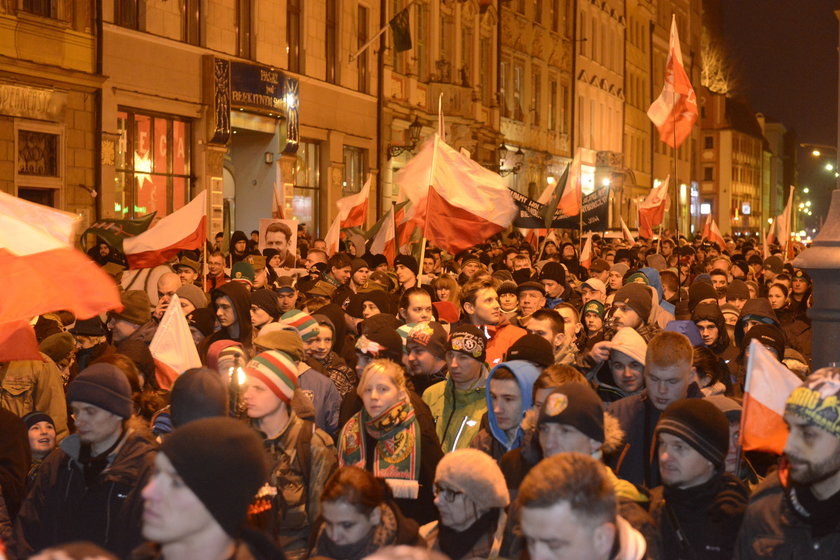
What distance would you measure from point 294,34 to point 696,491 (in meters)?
24.0

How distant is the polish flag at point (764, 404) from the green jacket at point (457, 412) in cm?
188

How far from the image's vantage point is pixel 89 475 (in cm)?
517

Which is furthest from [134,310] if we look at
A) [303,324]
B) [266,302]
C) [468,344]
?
[468,344]

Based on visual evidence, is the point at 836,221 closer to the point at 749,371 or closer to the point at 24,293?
the point at 749,371

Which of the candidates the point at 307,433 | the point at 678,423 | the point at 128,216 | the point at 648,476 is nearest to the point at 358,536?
the point at 307,433

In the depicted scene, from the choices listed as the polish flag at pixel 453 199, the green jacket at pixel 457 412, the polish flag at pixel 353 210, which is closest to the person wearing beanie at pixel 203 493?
the green jacket at pixel 457 412

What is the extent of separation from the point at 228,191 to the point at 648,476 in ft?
71.4

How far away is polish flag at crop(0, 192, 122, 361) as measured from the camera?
5.65 metres

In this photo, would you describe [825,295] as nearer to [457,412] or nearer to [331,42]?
[457,412]

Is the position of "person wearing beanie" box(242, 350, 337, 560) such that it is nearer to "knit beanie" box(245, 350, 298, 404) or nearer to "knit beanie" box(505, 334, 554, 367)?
"knit beanie" box(245, 350, 298, 404)

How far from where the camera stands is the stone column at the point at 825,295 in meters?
6.89

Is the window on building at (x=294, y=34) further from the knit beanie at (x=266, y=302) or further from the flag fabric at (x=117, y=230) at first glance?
the knit beanie at (x=266, y=302)

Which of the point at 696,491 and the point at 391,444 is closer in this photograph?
the point at 696,491

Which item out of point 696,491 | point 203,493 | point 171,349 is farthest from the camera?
point 171,349
